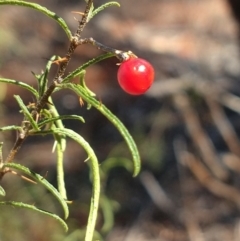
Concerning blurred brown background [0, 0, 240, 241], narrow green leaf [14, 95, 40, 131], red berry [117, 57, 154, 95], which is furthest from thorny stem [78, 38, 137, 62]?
blurred brown background [0, 0, 240, 241]

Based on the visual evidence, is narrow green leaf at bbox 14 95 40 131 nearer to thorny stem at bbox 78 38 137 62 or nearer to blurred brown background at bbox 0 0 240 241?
thorny stem at bbox 78 38 137 62

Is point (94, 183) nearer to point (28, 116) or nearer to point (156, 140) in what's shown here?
point (28, 116)

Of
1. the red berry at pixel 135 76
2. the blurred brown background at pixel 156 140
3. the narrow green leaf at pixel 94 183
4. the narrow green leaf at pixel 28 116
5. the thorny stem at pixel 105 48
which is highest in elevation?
the thorny stem at pixel 105 48

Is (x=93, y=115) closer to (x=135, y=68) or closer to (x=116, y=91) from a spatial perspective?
(x=116, y=91)

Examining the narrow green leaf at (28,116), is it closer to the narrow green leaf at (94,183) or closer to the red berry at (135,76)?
the narrow green leaf at (94,183)

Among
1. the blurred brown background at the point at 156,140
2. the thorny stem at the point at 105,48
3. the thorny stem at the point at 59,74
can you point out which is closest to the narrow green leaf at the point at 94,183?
the thorny stem at the point at 59,74
